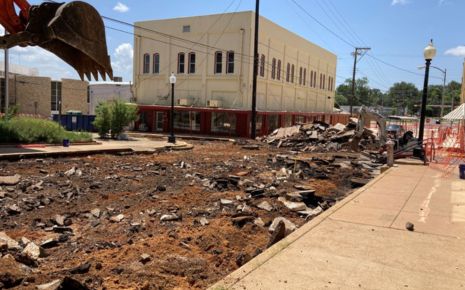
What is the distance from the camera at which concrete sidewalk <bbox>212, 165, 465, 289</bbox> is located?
5078mm

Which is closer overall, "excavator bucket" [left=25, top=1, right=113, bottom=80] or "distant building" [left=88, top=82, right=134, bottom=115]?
"excavator bucket" [left=25, top=1, right=113, bottom=80]

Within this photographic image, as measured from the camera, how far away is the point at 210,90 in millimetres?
40969

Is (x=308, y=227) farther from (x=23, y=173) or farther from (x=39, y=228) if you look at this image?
(x=23, y=173)

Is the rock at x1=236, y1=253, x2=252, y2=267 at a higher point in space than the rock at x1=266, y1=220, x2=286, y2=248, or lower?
lower

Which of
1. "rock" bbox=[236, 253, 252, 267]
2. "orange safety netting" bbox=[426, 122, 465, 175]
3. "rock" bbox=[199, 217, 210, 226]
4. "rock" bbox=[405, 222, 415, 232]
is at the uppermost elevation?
"orange safety netting" bbox=[426, 122, 465, 175]

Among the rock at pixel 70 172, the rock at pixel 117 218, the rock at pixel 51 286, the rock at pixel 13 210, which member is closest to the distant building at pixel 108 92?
the rock at pixel 70 172

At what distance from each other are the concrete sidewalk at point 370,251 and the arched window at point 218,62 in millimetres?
31754

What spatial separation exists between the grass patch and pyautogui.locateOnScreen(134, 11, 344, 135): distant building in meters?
18.5

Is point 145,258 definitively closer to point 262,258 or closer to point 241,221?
point 262,258

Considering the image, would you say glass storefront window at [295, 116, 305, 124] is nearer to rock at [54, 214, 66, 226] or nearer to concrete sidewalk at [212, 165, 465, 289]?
concrete sidewalk at [212, 165, 465, 289]

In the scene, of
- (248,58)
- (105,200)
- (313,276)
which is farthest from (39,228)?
(248,58)

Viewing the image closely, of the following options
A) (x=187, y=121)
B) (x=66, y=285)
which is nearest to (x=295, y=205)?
(x=66, y=285)

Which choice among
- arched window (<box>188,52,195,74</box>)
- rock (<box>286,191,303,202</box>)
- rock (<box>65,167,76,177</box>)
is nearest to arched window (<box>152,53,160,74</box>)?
arched window (<box>188,52,195,74</box>)

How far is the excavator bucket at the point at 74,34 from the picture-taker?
11.6ft
